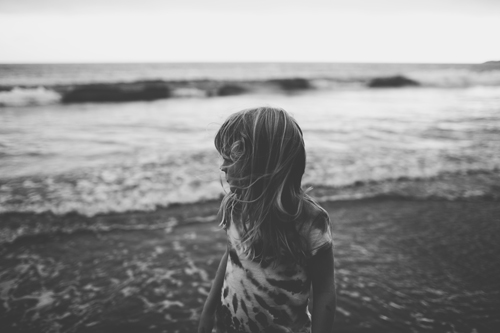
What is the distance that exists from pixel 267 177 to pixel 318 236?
33 cm

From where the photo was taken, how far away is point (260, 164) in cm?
125

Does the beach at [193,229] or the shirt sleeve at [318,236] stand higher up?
the shirt sleeve at [318,236]

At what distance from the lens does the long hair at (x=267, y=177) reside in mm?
1224

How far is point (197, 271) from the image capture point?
3.02m

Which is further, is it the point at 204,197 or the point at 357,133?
the point at 357,133

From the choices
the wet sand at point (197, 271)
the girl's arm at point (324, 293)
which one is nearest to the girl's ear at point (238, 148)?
the girl's arm at point (324, 293)

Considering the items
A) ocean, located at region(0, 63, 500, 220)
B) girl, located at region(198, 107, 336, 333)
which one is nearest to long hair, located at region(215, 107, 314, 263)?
girl, located at region(198, 107, 336, 333)

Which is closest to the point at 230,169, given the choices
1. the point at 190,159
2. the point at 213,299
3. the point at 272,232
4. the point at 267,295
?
the point at 272,232

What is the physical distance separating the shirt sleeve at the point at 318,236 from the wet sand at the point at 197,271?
4.64 feet

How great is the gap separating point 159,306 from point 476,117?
13140mm

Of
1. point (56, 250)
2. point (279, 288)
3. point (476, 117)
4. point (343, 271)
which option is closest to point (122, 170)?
point (56, 250)

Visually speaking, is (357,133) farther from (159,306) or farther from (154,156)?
(159,306)

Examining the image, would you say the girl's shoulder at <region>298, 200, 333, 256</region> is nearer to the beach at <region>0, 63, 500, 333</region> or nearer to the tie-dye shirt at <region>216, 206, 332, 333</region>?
the tie-dye shirt at <region>216, 206, 332, 333</region>

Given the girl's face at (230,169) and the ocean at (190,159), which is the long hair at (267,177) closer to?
the girl's face at (230,169)
